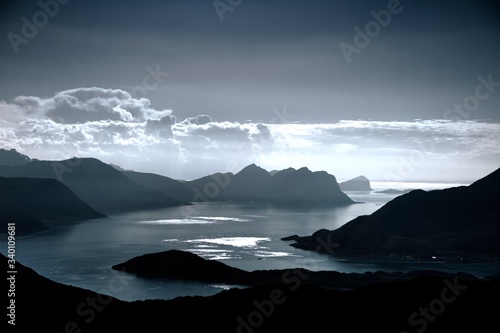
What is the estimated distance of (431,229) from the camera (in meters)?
165

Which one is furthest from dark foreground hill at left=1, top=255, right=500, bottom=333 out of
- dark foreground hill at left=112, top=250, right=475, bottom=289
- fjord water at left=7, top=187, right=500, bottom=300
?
dark foreground hill at left=112, top=250, right=475, bottom=289

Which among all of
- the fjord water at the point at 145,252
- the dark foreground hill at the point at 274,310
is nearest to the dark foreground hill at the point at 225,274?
the fjord water at the point at 145,252

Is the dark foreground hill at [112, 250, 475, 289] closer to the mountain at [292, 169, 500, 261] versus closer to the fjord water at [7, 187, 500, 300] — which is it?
the fjord water at [7, 187, 500, 300]

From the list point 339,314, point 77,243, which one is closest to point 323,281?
point 339,314

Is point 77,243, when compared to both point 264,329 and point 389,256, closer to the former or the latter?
point 389,256

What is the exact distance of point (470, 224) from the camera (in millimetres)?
166750

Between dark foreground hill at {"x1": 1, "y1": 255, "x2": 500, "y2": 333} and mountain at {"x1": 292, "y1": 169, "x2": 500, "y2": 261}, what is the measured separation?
81.5m

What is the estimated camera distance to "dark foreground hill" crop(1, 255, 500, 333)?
183ft

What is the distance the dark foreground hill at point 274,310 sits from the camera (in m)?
55.8

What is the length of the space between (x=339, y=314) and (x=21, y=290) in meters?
36.8

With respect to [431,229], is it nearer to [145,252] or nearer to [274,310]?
[145,252]

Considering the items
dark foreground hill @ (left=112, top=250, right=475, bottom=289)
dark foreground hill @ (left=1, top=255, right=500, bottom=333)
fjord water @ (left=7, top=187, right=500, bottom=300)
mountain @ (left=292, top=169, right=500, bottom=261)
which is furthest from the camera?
mountain @ (left=292, top=169, right=500, bottom=261)

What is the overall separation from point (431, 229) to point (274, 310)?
11514 cm

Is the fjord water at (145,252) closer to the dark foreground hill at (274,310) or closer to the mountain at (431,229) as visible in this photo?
the mountain at (431,229)
